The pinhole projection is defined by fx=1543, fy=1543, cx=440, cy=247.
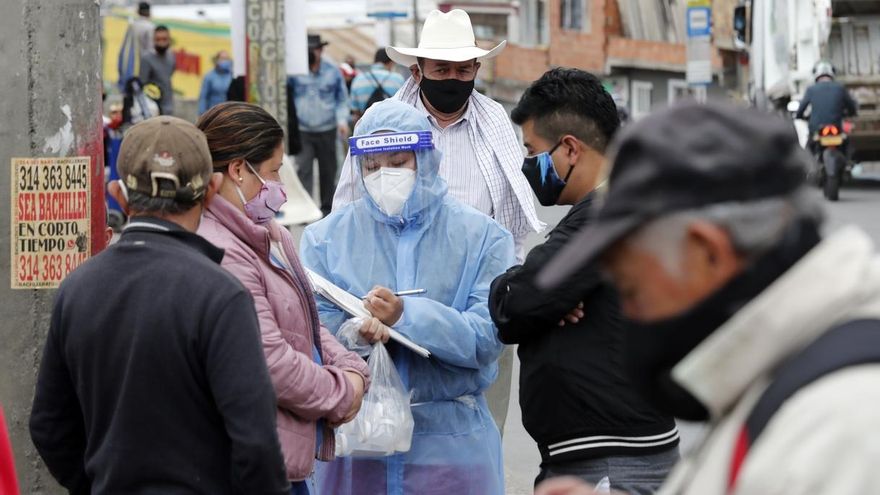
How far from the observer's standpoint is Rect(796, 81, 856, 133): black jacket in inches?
813

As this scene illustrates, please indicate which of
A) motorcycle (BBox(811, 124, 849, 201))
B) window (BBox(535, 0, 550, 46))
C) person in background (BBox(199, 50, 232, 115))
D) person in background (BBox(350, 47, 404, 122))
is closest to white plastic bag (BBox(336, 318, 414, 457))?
person in background (BBox(350, 47, 404, 122))

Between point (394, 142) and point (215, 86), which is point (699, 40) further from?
point (394, 142)

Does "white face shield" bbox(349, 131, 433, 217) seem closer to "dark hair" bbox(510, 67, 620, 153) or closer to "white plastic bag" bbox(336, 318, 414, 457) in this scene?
"white plastic bag" bbox(336, 318, 414, 457)

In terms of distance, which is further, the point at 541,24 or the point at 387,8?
the point at 541,24

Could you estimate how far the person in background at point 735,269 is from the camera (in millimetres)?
1731

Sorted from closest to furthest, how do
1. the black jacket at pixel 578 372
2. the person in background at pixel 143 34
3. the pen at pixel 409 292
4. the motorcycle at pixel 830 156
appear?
the black jacket at pixel 578 372 → the pen at pixel 409 292 → the motorcycle at pixel 830 156 → the person in background at pixel 143 34

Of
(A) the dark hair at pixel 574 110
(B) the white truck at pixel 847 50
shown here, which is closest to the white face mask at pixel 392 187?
(A) the dark hair at pixel 574 110

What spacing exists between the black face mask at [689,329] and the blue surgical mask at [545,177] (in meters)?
2.28

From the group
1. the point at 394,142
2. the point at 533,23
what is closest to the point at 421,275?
the point at 394,142

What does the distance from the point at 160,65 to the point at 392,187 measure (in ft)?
51.5

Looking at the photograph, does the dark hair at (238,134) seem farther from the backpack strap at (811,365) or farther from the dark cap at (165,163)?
the backpack strap at (811,365)

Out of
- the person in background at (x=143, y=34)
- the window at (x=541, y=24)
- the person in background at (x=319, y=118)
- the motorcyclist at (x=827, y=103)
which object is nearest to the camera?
the person in background at (x=319, y=118)

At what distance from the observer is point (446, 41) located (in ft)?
20.7

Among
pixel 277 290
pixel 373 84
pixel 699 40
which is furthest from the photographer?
pixel 699 40
